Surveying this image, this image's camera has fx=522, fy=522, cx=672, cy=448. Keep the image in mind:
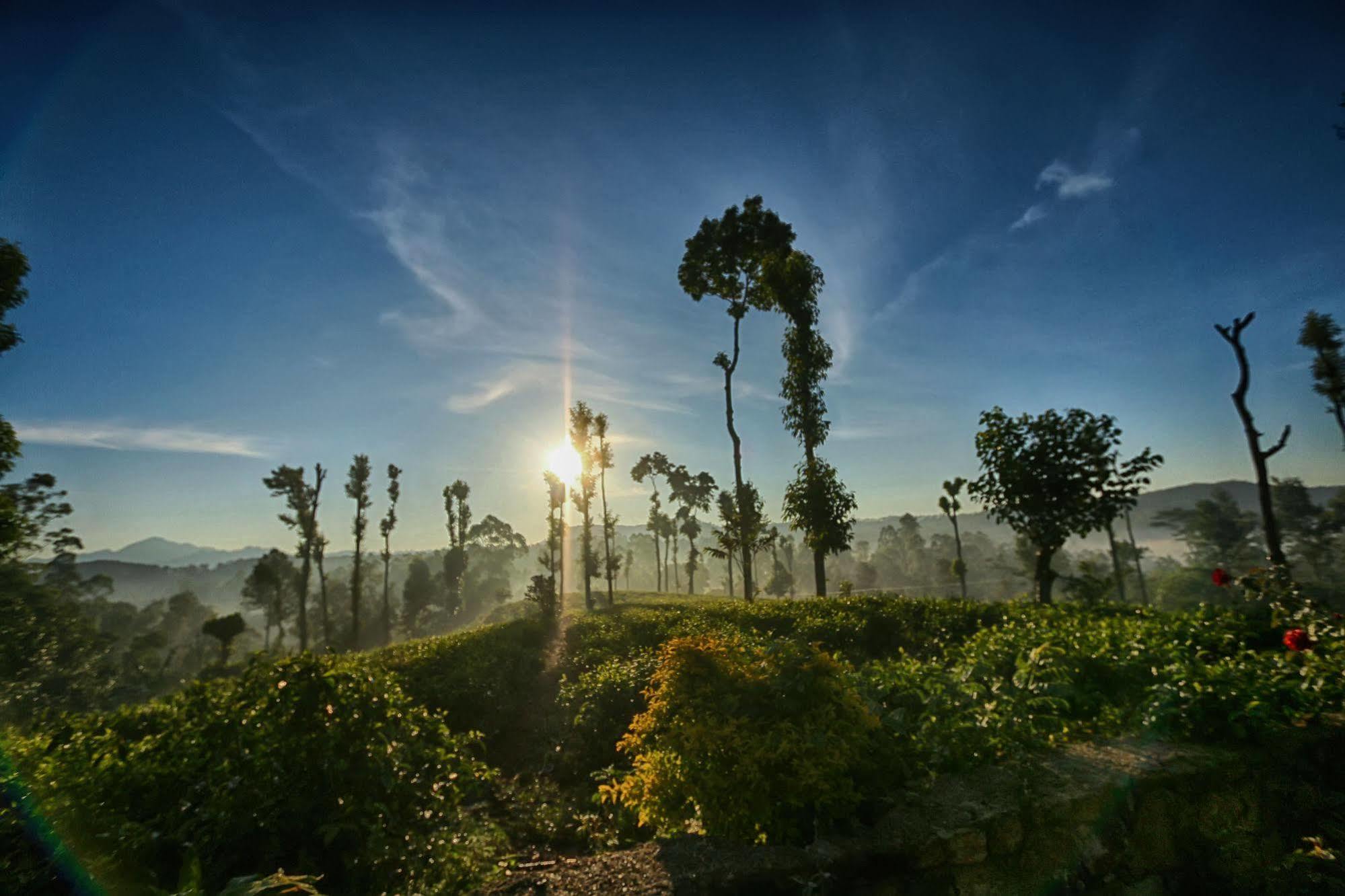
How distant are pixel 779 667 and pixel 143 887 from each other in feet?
13.3

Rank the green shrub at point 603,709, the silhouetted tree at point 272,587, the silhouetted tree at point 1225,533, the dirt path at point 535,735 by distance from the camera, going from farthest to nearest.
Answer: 1. the silhouetted tree at point 1225,533
2. the silhouetted tree at point 272,587
3. the dirt path at point 535,735
4. the green shrub at point 603,709

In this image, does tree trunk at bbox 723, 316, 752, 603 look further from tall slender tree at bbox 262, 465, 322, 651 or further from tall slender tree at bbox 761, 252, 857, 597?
tall slender tree at bbox 262, 465, 322, 651

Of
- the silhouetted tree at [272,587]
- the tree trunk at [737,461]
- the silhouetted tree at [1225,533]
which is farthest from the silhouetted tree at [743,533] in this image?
the silhouetted tree at [1225,533]

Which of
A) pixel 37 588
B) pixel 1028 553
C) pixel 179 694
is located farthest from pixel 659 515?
pixel 179 694

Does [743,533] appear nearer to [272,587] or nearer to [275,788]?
[275,788]

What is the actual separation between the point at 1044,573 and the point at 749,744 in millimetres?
13645

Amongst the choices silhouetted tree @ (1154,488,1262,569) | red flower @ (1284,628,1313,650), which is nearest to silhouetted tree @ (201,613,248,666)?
red flower @ (1284,628,1313,650)

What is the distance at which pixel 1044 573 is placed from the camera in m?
13.6

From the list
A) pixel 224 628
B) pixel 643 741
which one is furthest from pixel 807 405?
pixel 224 628

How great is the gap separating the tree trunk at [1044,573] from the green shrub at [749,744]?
40.2 feet

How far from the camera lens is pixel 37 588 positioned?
28984mm

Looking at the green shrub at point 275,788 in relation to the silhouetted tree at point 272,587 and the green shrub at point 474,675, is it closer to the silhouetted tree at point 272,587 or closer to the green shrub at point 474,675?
the green shrub at point 474,675

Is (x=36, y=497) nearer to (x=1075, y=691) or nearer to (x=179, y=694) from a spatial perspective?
(x=179, y=694)

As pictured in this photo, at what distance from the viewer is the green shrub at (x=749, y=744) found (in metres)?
3.43
